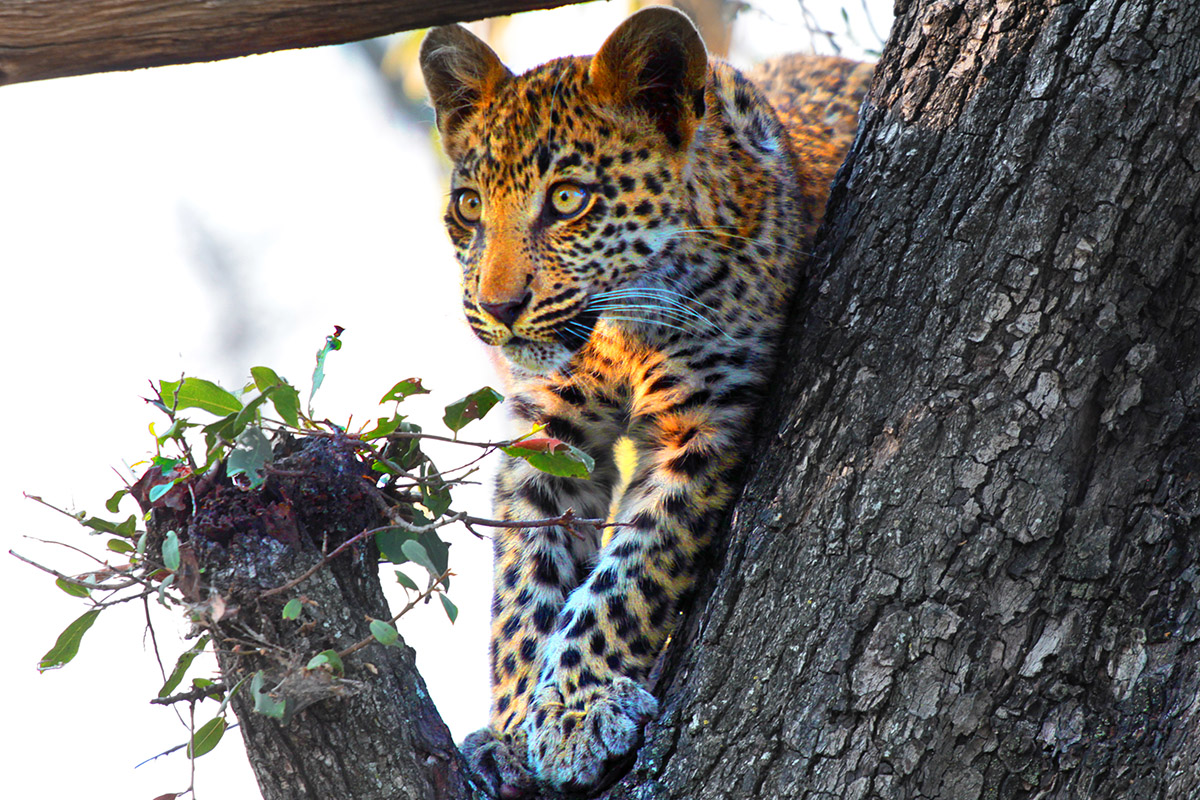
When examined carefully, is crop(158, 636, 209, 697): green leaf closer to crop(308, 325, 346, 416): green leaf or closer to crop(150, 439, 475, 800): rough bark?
crop(150, 439, 475, 800): rough bark

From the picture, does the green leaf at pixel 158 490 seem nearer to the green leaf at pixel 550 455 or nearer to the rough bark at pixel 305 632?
the rough bark at pixel 305 632

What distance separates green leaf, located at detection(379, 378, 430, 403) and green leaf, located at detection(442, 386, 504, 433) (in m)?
0.11

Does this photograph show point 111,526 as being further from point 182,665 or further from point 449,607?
point 449,607

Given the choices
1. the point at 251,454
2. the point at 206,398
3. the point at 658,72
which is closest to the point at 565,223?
the point at 658,72

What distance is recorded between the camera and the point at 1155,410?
98.8 inches

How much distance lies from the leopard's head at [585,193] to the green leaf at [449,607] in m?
1.03

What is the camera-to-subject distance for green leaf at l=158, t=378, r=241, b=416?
263 centimetres

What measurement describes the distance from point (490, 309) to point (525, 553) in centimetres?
84

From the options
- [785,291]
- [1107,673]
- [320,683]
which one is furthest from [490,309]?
[1107,673]

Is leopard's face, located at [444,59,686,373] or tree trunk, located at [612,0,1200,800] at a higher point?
leopard's face, located at [444,59,686,373]

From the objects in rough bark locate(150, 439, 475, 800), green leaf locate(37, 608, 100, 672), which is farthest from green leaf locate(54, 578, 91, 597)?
rough bark locate(150, 439, 475, 800)

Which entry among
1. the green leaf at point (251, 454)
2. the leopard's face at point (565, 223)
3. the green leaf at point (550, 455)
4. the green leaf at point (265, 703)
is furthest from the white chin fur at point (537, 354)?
the green leaf at point (265, 703)

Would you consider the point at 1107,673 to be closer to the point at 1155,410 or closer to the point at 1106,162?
the point at 1155,410

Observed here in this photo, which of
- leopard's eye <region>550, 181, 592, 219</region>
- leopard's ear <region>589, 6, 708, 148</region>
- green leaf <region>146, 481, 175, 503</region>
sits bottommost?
green leaf <region>146, 481, 175, 503</region>
